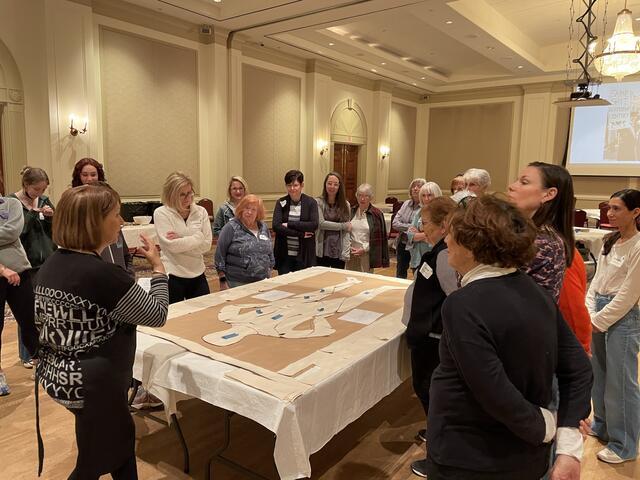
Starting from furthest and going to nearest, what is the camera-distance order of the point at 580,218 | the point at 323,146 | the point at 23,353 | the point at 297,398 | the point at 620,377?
the point at 323,146 < the point at 580,218 < the point at 23,353 < the point at 620,377 < the point at 297,398

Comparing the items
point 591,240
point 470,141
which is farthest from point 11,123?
point 470,141

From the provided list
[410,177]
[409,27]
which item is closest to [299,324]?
[409,27]

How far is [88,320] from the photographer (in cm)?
146

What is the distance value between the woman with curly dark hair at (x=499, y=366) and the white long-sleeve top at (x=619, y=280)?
4.28ft

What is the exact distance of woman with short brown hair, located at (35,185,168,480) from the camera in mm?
1442

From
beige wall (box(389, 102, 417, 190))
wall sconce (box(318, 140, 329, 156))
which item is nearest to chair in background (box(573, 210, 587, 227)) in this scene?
wall sconce (box(318, 140, 329, 156))

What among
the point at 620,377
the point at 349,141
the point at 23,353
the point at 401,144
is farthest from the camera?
the point at 401,144

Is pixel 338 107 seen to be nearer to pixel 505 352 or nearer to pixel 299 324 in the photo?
pixel 299 324

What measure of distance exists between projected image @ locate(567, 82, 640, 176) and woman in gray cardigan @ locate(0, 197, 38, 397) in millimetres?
11680

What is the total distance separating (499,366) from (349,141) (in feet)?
35.6

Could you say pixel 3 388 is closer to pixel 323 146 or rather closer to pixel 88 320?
pixel 88 320

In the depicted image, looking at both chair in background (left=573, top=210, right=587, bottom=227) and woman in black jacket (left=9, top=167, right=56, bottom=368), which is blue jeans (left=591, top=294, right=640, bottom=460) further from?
chair in background (left=573, top=210, right=587, bottom=227)

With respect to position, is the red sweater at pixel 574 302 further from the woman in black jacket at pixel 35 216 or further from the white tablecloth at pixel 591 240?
the white tablecloth at pixel 591 240

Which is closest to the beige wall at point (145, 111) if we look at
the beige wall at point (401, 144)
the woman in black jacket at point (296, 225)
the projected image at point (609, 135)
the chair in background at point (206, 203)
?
the chair in background at point (206, 203)
